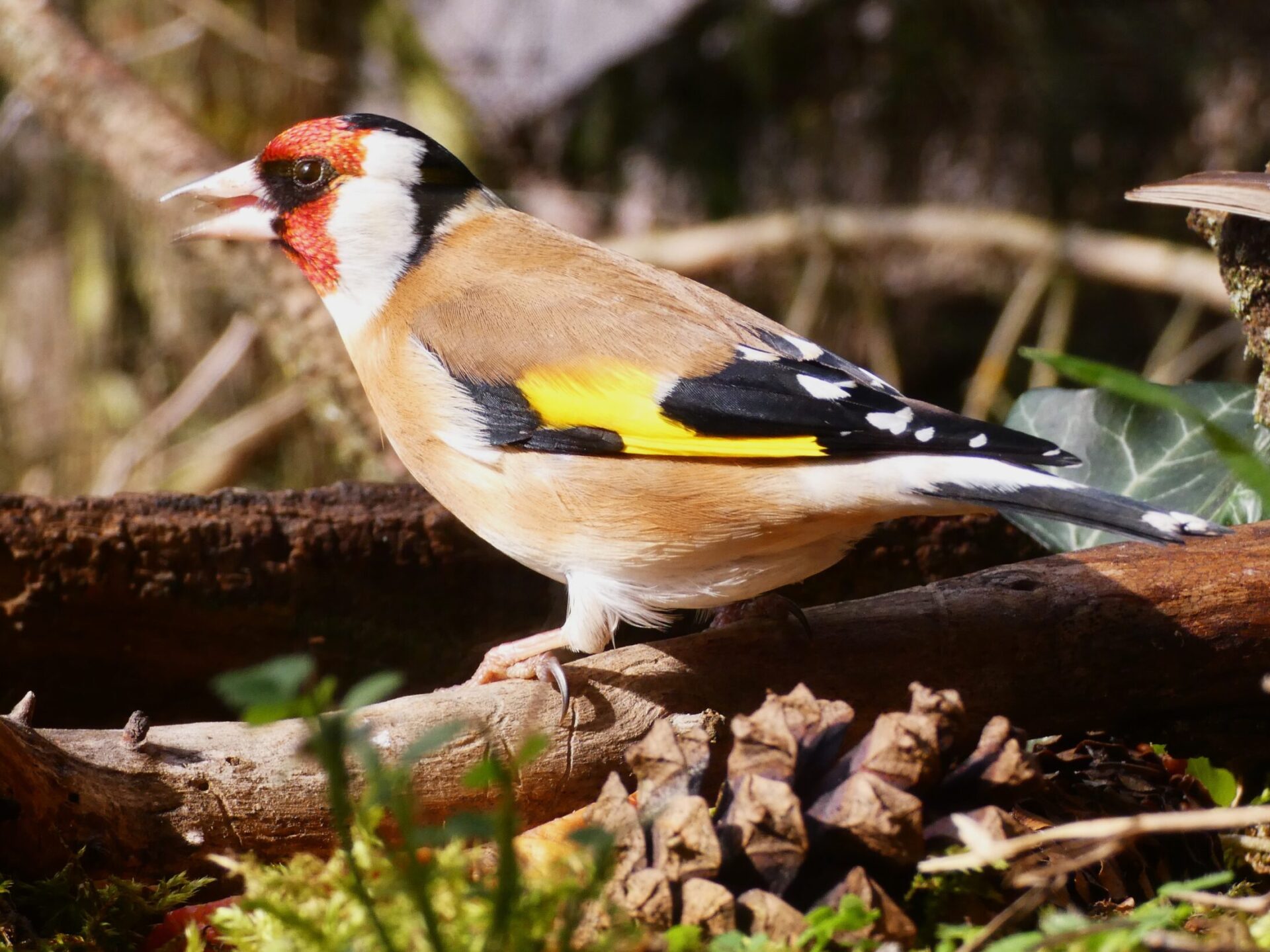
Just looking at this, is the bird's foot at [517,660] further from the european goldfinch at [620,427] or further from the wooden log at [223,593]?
the wooden log at [223,593]

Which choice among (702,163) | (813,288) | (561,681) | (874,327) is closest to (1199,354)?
(874,327)

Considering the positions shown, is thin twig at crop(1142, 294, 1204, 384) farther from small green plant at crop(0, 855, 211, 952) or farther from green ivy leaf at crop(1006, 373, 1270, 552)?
small green plant at crop(0, 855, 211, 952)

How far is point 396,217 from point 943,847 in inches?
68.0

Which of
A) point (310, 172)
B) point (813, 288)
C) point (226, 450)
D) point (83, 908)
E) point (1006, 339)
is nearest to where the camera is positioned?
point (83, 908)

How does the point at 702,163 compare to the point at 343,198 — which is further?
the point at 702,163

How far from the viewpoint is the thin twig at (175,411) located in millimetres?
5496

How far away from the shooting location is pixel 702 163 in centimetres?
618

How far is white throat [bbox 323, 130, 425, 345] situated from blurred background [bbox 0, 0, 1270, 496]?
2.87m

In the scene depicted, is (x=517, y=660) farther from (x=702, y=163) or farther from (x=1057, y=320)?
(x=702, y=163)

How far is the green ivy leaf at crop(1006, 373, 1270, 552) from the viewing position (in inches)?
91.1

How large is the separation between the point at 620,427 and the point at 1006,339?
3.55 m

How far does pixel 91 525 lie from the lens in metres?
2.18

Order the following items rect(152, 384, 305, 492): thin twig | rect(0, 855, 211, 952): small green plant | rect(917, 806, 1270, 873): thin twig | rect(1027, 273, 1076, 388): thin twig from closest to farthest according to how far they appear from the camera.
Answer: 1. rect(917, 806, 1270, 873): thin twig
2. rect(0, 855, 211, 952): small green plant
3. rect(1027, 273, 1076, 388): thin twig
4. rect(152, 384, 305, 492): thin twig

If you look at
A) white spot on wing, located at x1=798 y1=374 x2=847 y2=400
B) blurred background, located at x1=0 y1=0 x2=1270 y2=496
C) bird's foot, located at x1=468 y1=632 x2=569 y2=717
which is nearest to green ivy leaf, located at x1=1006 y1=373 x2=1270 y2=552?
white spot on wing, located at x1=798 y1=374 x2=847 y2=400
